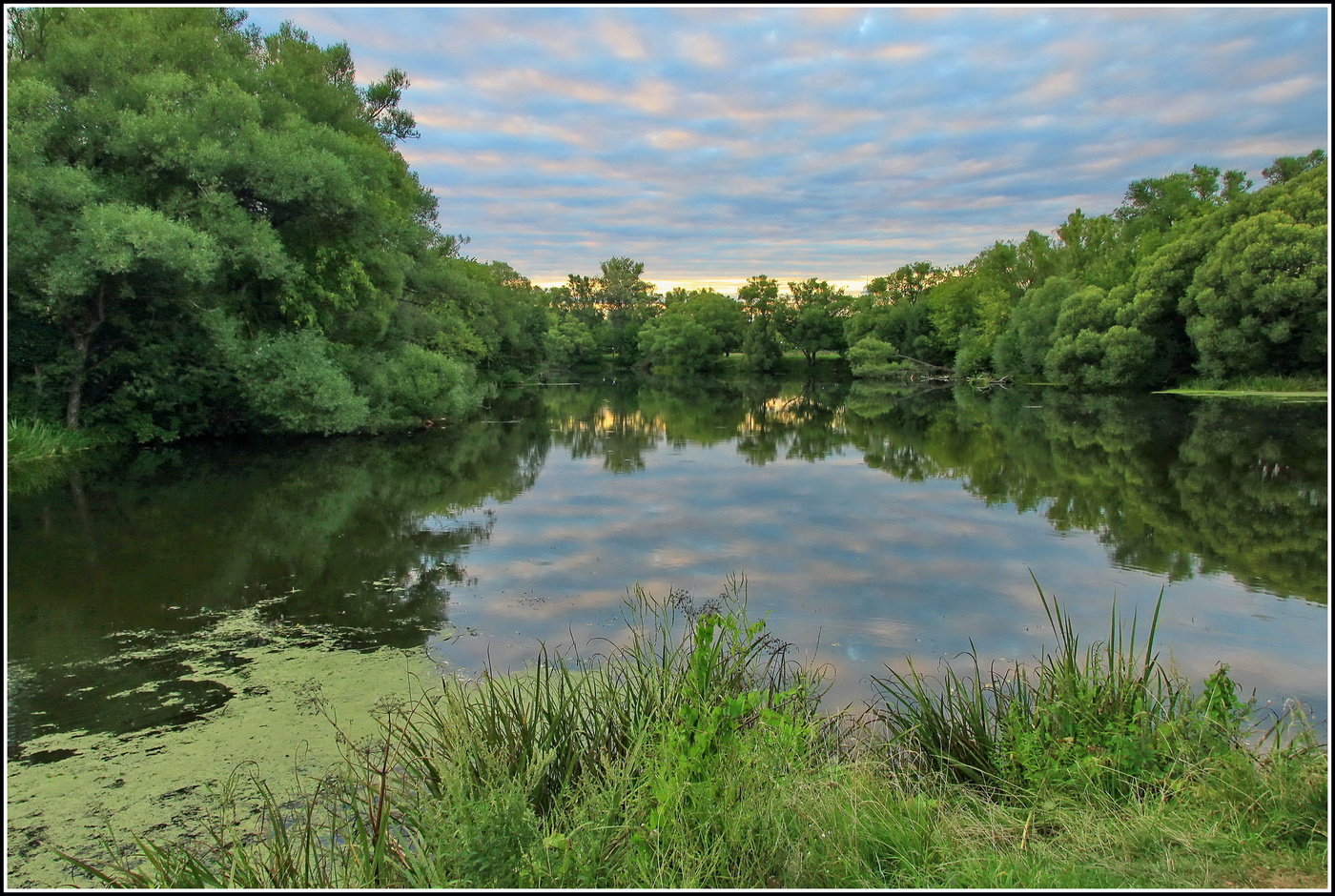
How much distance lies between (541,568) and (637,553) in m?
1.39

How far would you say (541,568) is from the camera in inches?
392

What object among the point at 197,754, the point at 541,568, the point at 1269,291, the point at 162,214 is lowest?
the point at 197,754

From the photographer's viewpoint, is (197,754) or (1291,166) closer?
(197,754)

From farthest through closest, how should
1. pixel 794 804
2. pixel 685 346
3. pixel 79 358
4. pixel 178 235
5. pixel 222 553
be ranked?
1. pixel 685 346
2. pixel 79 358
3. pixel 178 235
4. pixel 222 553
5. pixel 794 804

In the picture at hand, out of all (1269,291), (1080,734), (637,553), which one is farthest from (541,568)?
(1269,291)

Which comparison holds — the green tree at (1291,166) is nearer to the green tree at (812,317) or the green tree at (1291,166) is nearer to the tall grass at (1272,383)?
the tall grass at (1272,383)

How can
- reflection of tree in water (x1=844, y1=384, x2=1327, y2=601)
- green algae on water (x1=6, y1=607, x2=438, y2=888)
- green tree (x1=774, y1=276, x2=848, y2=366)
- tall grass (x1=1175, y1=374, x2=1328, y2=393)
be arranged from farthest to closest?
green tree (x1=774, y1=276, x2=848, y2=366)
tall grass (x1=1175, y1=374, x2=1328, y2=393)
reflection of tree in water (x1=844, y1=384, x2=1327, y2=601)
green algae on water (x1=6, y1=607, x2=438, y2=888)

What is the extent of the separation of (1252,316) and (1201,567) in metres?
31.7

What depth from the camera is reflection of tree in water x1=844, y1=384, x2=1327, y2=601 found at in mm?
10320

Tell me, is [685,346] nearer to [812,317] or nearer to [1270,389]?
[812,317]

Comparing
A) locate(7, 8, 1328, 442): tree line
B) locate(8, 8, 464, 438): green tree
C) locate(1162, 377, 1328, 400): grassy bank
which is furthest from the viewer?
locate(1162, 377, 1328, 400): grassy bank

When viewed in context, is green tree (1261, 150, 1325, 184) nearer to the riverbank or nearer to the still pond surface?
the riverbank

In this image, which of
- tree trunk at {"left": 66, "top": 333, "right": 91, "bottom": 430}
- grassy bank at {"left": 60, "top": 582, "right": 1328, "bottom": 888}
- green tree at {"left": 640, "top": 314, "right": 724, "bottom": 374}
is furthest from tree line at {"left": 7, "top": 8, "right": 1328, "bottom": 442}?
green tree at {"left": 640, "top": 314, "right": 724, "bottom": 374}

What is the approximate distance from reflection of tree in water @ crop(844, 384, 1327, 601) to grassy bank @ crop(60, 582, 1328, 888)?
20.0ft
